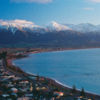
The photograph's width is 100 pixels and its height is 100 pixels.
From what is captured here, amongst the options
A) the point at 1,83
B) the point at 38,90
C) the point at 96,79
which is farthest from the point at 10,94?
the point at 96,79

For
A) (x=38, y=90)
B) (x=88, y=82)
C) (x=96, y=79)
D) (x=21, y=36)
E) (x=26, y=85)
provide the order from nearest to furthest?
(x=38, y=90) < (x=26, y=85) < (x=88, y=82) < (x=96, y=79) < (x=21, y=36)

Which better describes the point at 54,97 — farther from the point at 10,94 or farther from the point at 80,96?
the point at 10,94

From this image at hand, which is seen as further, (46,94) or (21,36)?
(21,36)

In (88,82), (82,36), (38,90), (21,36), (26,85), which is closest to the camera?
(38,90)

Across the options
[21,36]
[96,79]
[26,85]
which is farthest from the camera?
[21,36]

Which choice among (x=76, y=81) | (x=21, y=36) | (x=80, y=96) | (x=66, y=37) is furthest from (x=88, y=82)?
(x=21, y=36)

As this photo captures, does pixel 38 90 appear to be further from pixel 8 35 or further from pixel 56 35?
pixel 8 35

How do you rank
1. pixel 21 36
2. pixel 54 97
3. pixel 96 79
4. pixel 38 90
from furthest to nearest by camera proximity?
1. pixel 21 36
2. pixel 96 79
3. pixel 38 90
4. pixel 54 97

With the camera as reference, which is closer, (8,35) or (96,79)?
(96,79)
